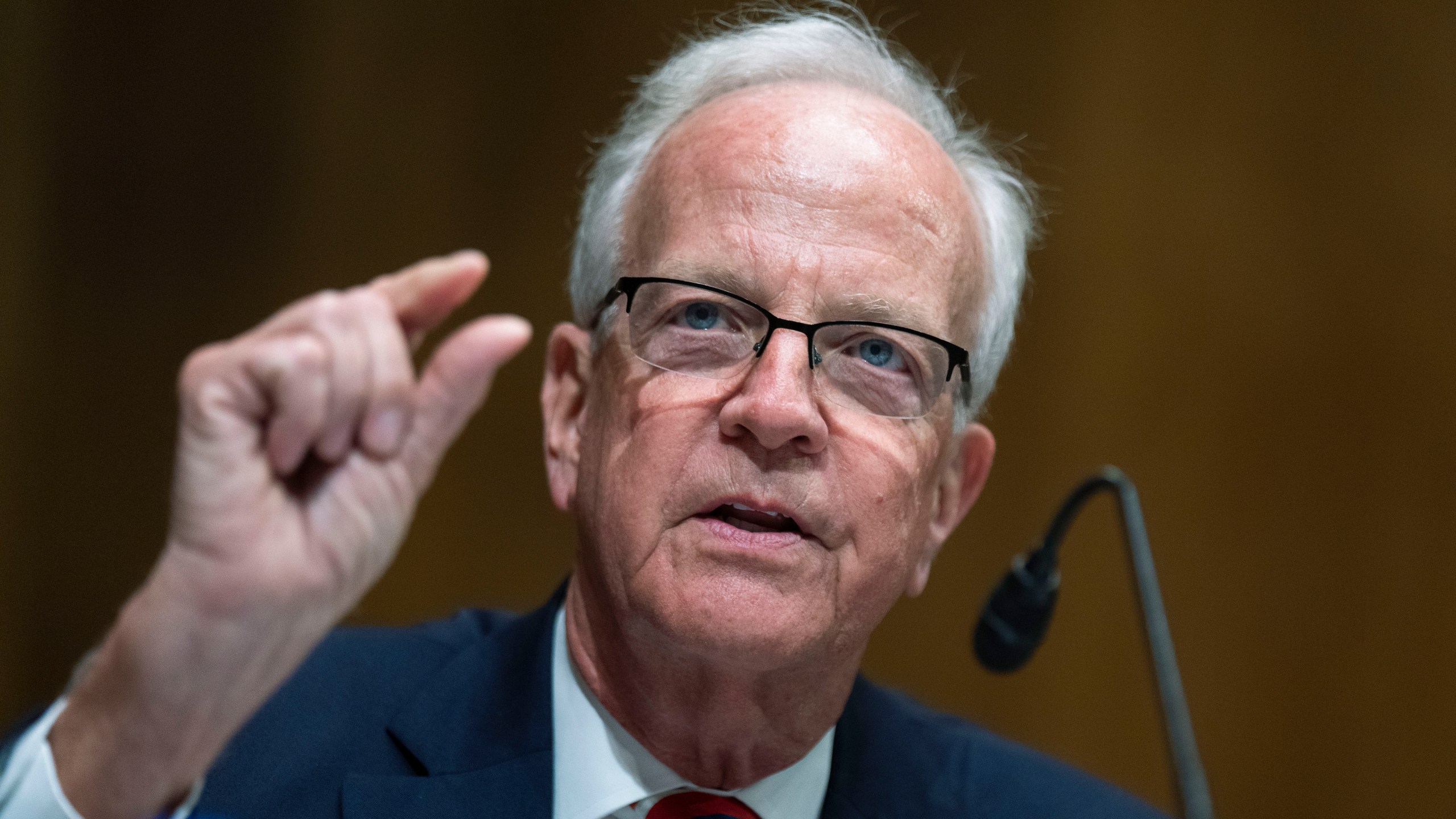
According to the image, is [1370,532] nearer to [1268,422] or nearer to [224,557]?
[1268,422]

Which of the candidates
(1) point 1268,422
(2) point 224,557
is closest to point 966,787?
(2) point 224,557

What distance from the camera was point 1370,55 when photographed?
128 inches

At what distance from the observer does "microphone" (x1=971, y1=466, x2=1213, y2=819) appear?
1.83 metres

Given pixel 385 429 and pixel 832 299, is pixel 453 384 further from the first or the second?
pixel 832 299

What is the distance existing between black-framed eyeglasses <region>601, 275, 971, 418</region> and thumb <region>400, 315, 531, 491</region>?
51 centimetres

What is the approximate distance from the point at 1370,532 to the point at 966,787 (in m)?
1.86

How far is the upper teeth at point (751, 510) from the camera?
153 centimetres

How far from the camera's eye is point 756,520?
5.12 ft

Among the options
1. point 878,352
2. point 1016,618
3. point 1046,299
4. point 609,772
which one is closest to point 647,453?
point 878,352

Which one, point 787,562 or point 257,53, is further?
point 257,53

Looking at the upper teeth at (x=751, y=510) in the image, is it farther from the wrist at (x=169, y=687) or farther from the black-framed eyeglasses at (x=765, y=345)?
the wrist at (x=169, y=687)

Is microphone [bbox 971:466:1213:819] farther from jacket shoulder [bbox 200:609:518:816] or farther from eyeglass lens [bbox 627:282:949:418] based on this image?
jacket shoulder [bbox 200:609:518:816]

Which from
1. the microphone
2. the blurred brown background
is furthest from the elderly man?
the blurred brown background

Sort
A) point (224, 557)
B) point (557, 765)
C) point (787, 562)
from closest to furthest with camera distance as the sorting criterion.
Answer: point (224, 557) < point (787, 562) < point (557, 765)
